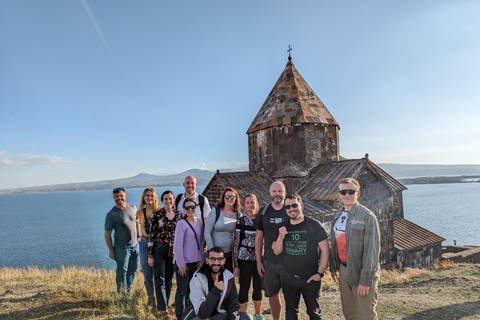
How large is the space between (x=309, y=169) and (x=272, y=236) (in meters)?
7.29

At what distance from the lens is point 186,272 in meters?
3.53

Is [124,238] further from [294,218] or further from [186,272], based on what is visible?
[294,218]

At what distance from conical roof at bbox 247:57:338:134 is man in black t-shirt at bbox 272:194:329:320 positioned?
24.7 ft

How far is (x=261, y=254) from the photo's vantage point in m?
3.65

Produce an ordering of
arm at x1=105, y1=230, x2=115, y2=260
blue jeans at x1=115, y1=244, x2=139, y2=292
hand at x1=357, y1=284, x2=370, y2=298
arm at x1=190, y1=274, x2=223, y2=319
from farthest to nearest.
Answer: blue jeans at x1=115, y1=244, x2=139, y2=292, arm at x1=105, y1=230, x2=115, y2=260, hand at x1=357, y1=284, x2=370, y2=298, arm at x1=190, y1=274, x2=223, y2=319

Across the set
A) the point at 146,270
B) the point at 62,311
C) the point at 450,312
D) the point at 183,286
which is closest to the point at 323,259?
the point at 183,286

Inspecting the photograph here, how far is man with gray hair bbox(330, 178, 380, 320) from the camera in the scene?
2.93m

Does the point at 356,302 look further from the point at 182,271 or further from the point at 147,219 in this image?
the point at 147,219

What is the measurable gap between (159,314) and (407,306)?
4069 mm

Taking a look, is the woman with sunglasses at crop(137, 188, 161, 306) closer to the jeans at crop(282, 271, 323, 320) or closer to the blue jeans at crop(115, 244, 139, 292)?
the blue jeans at crop(115, 244, 139, 292)

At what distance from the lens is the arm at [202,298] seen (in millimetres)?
2803

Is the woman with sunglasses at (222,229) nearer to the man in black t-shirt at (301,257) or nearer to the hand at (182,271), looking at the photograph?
the hand at (182,271)

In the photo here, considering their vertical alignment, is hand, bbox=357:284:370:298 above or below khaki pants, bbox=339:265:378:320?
above

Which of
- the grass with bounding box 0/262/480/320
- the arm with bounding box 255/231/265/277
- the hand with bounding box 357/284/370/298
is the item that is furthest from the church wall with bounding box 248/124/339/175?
the hand with bounding box 357/284/370/298
